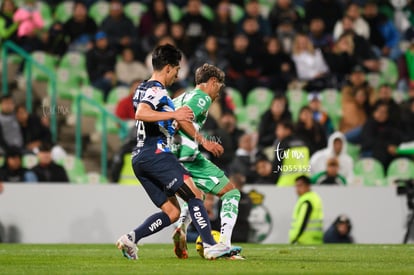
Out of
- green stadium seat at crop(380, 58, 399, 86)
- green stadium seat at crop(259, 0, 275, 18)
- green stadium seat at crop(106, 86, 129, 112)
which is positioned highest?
green stadium seat at crop(259, 0, 275, 18)

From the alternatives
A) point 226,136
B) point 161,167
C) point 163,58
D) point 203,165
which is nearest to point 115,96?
point 226,136

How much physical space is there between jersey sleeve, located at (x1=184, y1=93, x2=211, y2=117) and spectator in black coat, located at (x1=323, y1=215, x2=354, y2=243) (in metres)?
6.22

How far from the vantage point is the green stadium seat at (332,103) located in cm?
2078

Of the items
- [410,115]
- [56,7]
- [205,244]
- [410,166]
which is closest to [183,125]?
[205,244]

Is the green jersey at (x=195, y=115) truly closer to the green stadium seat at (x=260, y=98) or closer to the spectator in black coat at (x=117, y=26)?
the green stadium seat at (x=260, y=98)

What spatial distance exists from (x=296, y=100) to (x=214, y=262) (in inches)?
404

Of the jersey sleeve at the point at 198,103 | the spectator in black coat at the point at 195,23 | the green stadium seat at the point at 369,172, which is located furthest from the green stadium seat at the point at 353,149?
the jersey sleeve at the point at 198,103

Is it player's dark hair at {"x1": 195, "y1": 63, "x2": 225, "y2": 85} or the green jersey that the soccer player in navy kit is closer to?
the green jersey

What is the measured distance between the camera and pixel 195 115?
37.4 feet

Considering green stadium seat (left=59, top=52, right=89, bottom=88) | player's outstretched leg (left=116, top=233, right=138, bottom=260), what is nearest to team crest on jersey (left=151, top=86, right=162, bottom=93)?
player's outstretched leg (left=116, top=233, right=138, bottom=260)

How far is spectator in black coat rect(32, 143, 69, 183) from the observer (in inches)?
698

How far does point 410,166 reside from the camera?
1902 cm

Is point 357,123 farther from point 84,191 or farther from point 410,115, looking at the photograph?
point 84,191

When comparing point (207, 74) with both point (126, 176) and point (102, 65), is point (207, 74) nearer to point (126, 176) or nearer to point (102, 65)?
point (126, 176)
